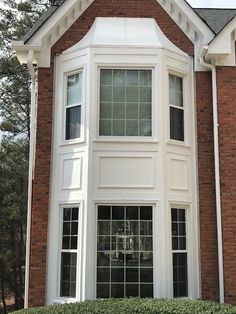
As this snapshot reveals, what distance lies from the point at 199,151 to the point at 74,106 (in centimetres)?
320

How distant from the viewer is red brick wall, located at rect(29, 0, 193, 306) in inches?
416

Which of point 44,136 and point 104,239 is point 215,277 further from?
point 44,136

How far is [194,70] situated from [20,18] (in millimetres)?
18631

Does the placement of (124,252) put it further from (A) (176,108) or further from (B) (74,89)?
(B) (74,89)

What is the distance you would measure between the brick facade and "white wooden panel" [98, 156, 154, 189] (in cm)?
132

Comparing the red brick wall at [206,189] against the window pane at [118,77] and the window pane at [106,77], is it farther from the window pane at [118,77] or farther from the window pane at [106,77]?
Result: the window pane at [106,77]

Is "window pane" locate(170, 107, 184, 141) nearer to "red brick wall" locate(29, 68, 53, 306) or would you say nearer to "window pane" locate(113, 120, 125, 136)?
"window pane" locate(113, 120, 125, 136)

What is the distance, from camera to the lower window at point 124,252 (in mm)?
10227

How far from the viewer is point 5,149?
24.2m

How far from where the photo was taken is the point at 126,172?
10.6m

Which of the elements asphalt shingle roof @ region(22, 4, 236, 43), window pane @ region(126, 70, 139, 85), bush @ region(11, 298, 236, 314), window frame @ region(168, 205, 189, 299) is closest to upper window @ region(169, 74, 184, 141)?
window pane @ region(126, 70, 139, 85)

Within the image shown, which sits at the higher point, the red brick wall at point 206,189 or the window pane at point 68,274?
the red brick wall at point 206,189

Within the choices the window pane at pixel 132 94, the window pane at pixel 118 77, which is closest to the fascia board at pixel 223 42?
the window pane at pixel 132 94

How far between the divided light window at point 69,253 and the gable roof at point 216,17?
592cm
